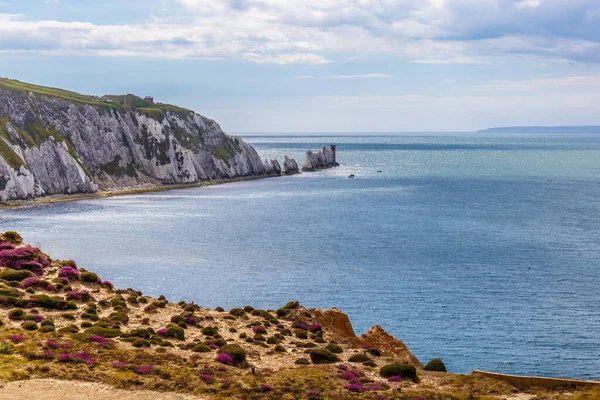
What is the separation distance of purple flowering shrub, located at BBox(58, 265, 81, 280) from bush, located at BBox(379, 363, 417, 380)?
104ft

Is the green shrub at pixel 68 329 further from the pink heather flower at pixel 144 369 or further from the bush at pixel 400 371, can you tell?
the bush at pixel 400 371

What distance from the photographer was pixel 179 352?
47.4 m

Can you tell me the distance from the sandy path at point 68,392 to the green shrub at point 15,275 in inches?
894

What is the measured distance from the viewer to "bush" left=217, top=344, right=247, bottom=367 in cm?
4581

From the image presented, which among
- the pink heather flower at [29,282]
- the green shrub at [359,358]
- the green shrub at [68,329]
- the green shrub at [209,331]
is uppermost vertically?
the pink heather flower at [29,282]

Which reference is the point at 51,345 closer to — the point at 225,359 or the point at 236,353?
the point at 225,359

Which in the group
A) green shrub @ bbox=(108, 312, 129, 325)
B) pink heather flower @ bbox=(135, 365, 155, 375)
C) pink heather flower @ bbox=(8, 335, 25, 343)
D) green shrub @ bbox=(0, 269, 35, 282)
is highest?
green shrub @ bbox=(0, 269, 35, 282)

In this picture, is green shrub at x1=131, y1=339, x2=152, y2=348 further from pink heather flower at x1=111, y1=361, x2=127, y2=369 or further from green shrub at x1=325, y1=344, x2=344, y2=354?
green shrub at x1=325, y1=344, x2=344, y2=354

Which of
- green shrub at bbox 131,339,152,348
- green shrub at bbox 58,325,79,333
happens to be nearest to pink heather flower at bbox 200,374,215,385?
green shrub at bbox 131,339,152,348

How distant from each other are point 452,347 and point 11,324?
135ft

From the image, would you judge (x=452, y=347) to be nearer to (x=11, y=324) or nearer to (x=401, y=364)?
(x=401, y=364)

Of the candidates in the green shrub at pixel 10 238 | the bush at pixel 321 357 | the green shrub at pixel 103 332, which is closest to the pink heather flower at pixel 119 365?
the green shrub at pixel 103 332

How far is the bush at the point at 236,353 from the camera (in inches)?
1804

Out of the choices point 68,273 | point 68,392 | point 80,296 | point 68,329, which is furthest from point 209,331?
point 68,273
